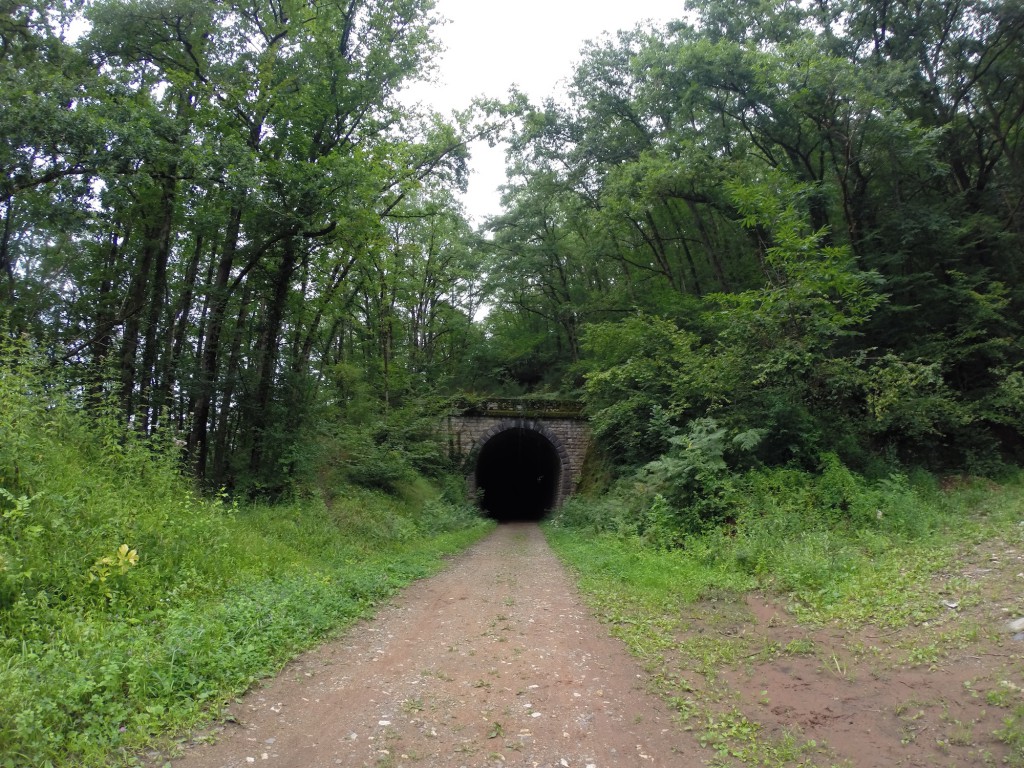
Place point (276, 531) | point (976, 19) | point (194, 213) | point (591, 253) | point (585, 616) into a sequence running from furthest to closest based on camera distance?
point (591, 253) → point (976, 19) → point (194, 213) → point (276, 531) → point (585, 616)

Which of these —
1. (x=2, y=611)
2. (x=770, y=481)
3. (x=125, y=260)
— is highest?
(x=125, y=260)

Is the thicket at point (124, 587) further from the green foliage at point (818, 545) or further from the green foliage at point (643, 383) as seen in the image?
the green foliage at point (643, 383)

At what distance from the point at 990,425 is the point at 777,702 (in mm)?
13037

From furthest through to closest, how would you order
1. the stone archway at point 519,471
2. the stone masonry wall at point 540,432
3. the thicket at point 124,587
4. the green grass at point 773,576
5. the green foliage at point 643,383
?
the stone archway at point 519,471 → the stone masonry wall at point 540,432 → the green foliage at point 643,383 → the green grass at point 773,576 → the thicket at point 124,587

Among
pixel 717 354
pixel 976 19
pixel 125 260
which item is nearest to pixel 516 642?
pixel 717 354

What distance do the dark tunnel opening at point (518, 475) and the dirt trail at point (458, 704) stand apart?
17.6m

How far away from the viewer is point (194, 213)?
41.5ft

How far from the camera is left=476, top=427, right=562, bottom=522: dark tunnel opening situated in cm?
2506

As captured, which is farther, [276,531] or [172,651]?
[276,531]

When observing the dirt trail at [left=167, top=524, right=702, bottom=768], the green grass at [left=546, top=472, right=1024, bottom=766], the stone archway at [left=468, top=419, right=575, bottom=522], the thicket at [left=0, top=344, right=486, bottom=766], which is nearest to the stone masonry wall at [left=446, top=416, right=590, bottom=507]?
the stone archway at [left=468, top=419, right=575, bottom=522]

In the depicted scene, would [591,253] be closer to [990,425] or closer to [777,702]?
[990,425]

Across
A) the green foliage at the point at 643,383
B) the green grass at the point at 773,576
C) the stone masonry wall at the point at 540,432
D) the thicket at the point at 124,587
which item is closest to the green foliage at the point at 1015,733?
the green grass at the point at 773,576

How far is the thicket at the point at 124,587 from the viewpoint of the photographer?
3.33m

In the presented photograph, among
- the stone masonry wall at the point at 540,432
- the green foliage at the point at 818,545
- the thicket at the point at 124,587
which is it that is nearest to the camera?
the thicket at the point at 124,587
